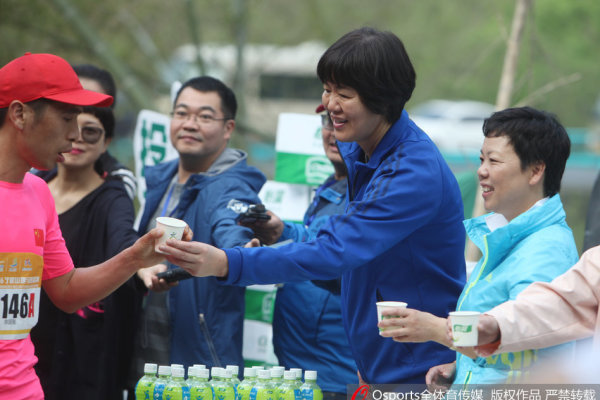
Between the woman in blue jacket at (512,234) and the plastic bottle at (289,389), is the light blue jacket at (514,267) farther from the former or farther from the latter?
the plastic bottle at (289,389)

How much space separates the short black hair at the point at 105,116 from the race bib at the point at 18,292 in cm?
166

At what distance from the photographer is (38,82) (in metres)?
2.95

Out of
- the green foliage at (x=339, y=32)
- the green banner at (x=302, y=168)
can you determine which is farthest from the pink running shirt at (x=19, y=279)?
the green foliage at (x=339, y=32)

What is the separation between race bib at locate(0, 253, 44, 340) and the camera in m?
2.85

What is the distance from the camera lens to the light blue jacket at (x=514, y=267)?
2.72 meters

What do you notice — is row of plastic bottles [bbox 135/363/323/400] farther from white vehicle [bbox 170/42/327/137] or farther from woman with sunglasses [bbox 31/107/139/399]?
white vehicle [bbox 170/42/327/137]

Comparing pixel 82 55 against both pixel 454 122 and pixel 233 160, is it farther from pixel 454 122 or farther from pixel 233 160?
pixel 454 122

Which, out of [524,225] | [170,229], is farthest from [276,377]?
[524,225]

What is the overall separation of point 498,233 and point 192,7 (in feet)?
27.7

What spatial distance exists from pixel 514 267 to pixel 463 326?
507 mm

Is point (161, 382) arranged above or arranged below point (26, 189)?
below

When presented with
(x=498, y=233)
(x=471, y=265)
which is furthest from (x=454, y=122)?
(x=498, y=233)

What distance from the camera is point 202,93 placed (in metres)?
4.67

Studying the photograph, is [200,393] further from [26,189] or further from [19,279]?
[26,189]
